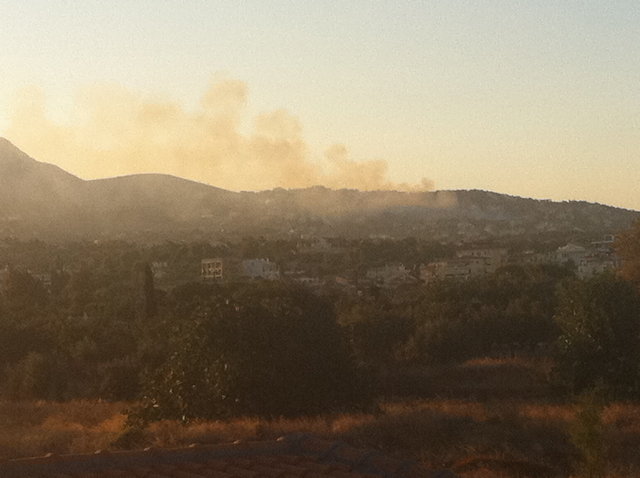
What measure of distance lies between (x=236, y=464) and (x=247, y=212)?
13686 cm

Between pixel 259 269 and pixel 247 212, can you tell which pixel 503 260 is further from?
pixel 247 212

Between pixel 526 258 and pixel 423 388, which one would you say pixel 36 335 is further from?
pixel 526 258

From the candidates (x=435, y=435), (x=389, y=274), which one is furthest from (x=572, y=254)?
(x=435, y=435)

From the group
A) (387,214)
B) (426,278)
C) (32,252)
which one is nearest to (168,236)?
(32,252)

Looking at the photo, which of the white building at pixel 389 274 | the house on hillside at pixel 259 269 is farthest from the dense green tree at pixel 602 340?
the house on hillside at pixel 259 269

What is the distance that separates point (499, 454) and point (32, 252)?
219 ft

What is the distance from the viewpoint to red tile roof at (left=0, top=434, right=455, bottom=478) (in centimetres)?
915

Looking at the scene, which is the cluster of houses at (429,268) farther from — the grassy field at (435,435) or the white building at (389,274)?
the grassy field at (435,435)

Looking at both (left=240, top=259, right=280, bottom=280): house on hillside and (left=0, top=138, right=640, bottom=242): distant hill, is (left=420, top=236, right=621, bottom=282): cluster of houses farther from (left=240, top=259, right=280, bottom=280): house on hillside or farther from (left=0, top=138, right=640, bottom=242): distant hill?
(left=0, top=138, right=640, bottom=242): distant hill

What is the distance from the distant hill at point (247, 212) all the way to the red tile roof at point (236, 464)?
292 feet

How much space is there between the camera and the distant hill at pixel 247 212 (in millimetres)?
114000

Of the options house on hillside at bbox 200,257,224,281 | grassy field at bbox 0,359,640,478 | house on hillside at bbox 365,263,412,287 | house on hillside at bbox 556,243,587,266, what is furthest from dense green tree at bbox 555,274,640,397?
house on hillside at bbox 556,243,587,266

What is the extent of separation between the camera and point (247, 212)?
14588 centimetres

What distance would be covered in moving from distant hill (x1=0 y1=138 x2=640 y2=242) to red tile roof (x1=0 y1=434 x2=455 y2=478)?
88895mm
